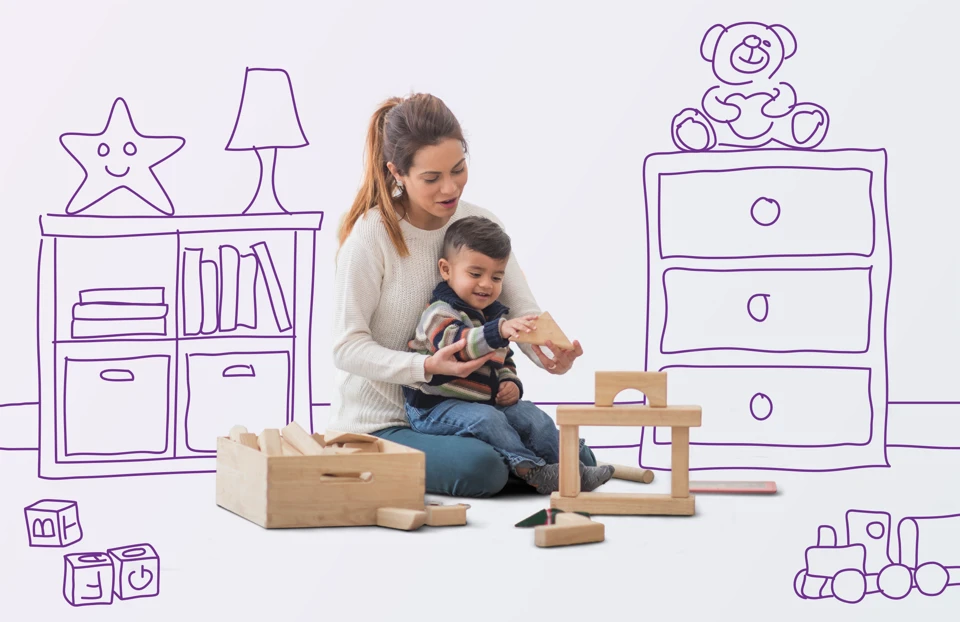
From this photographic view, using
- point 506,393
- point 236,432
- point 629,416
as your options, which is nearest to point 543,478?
point 506,393

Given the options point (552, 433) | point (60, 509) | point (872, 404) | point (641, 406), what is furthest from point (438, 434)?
point (872, 404)

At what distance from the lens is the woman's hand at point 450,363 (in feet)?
10.7

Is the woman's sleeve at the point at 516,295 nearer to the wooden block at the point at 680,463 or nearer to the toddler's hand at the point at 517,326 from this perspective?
the toddler's hand at the point at 517,326

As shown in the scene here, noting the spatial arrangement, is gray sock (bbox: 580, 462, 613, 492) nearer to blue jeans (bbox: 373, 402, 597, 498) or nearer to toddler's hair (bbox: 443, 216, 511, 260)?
blue jeans (bbox: 373, 402, 597, 498)

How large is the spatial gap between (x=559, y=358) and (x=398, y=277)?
17.7 inches

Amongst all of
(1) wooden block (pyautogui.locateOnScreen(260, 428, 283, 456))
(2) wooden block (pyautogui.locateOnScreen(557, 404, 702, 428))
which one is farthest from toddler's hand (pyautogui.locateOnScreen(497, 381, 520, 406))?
(1) wooden block (pyautogui.locateOnScreen(260, 428, 283, 456))

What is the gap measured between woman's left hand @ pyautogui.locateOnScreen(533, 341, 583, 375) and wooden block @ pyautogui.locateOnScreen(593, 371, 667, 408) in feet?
0.55

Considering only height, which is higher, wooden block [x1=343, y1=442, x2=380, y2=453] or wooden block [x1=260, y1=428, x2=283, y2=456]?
wooden block [x1=260, y1=428, x2=283, y2=456]


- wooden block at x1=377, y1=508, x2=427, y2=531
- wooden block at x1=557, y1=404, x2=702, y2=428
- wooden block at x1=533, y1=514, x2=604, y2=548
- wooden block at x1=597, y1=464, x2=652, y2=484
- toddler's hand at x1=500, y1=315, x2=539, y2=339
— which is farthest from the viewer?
wooden block at x1=597, y1=464, x2=652, y2=484

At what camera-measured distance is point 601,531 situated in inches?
116

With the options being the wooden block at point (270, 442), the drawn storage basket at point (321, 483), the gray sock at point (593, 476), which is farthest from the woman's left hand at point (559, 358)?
the wooden block at point (270, 442)

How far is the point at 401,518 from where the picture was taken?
2990mm

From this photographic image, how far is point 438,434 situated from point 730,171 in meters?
1.22

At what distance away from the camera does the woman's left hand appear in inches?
130
